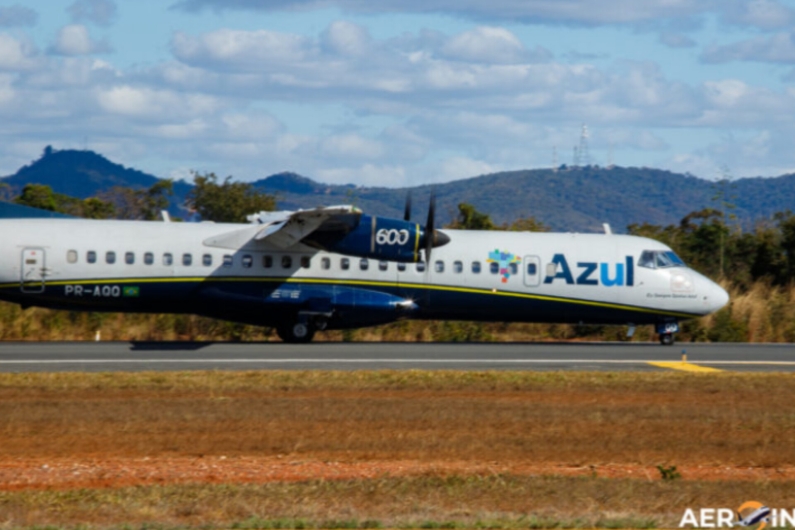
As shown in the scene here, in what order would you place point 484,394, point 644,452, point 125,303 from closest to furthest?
1. point 644,452
2. point 484,394
3. point 125,303

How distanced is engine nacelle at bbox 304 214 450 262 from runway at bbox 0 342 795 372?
2234 mm

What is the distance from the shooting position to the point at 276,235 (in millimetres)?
25328

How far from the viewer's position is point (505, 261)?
26.3m

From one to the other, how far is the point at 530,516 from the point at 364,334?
65.5 feet

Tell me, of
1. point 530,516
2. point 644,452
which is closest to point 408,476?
point 530,516

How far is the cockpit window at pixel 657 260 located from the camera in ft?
88.6

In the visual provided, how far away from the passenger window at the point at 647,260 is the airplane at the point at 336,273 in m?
0.03

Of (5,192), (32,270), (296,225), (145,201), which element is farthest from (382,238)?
(5,192)

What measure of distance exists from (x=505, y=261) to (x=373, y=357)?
15.8 feet

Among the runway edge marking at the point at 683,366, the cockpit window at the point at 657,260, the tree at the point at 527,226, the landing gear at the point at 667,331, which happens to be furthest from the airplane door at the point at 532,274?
the tree at the point at 527,226

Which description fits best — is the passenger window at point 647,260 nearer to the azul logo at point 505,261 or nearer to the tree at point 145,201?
the azul logo at point 505,261

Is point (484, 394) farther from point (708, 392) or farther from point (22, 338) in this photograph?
point (22, 338)

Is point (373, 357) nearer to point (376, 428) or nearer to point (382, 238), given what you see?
point (382, 238)

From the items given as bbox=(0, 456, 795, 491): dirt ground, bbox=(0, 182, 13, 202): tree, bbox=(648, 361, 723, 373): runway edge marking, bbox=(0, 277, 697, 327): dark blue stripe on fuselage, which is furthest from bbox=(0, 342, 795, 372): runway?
bbox=(0, 182, 13, 202): tree
